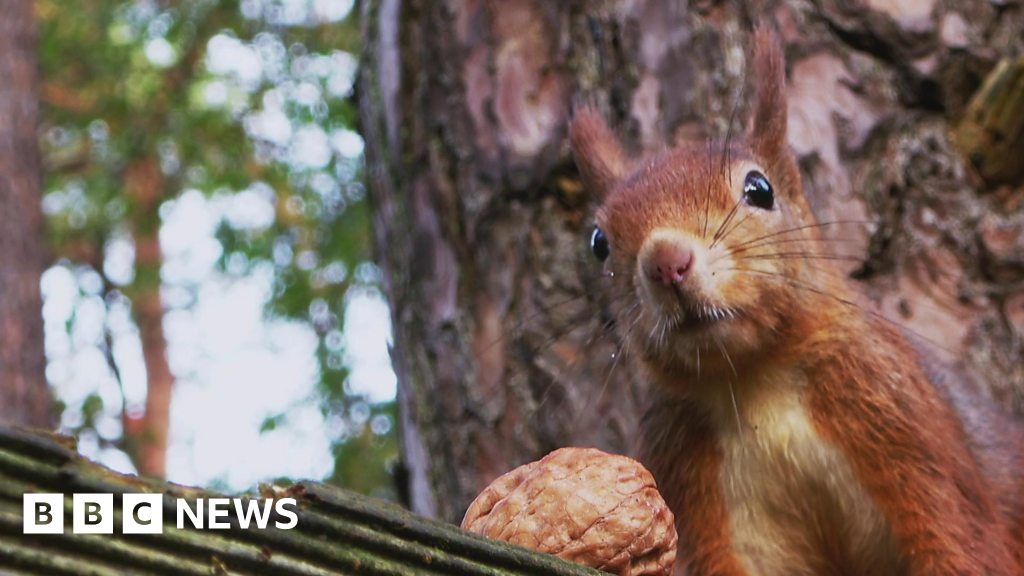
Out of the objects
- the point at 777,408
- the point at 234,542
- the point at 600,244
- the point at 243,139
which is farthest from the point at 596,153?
the point at 243,139

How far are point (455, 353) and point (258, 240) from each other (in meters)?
3.27

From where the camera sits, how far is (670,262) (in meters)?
1.74

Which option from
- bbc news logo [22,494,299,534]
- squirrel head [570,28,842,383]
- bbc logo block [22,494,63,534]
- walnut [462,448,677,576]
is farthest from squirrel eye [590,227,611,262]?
bbc logo block [22,494,63,534]

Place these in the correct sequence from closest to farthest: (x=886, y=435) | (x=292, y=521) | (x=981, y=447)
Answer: (x=292, y=521)
(x=886, y=435)
(x=981, y=447)

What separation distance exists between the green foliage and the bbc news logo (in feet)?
13.2

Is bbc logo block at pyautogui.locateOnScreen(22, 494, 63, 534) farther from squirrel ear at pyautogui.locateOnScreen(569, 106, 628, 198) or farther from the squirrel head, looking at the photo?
squirrel ear at pyautogui.locateOnScreen(569, 106, 628, 198)

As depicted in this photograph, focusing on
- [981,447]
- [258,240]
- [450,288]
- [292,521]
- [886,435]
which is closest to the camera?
[292,521]

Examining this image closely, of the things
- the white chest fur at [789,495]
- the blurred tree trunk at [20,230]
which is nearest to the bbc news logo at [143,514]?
the white chest fur at [789,495]

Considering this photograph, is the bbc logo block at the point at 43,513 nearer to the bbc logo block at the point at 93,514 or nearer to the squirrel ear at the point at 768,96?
the bbc logo block at the point at 93,514

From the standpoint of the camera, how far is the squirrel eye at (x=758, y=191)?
202cm

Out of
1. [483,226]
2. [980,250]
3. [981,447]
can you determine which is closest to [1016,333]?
[980,250]

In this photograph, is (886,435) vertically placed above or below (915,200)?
below

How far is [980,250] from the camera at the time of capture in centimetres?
261

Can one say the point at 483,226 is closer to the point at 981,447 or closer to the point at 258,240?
the point at 981,447
